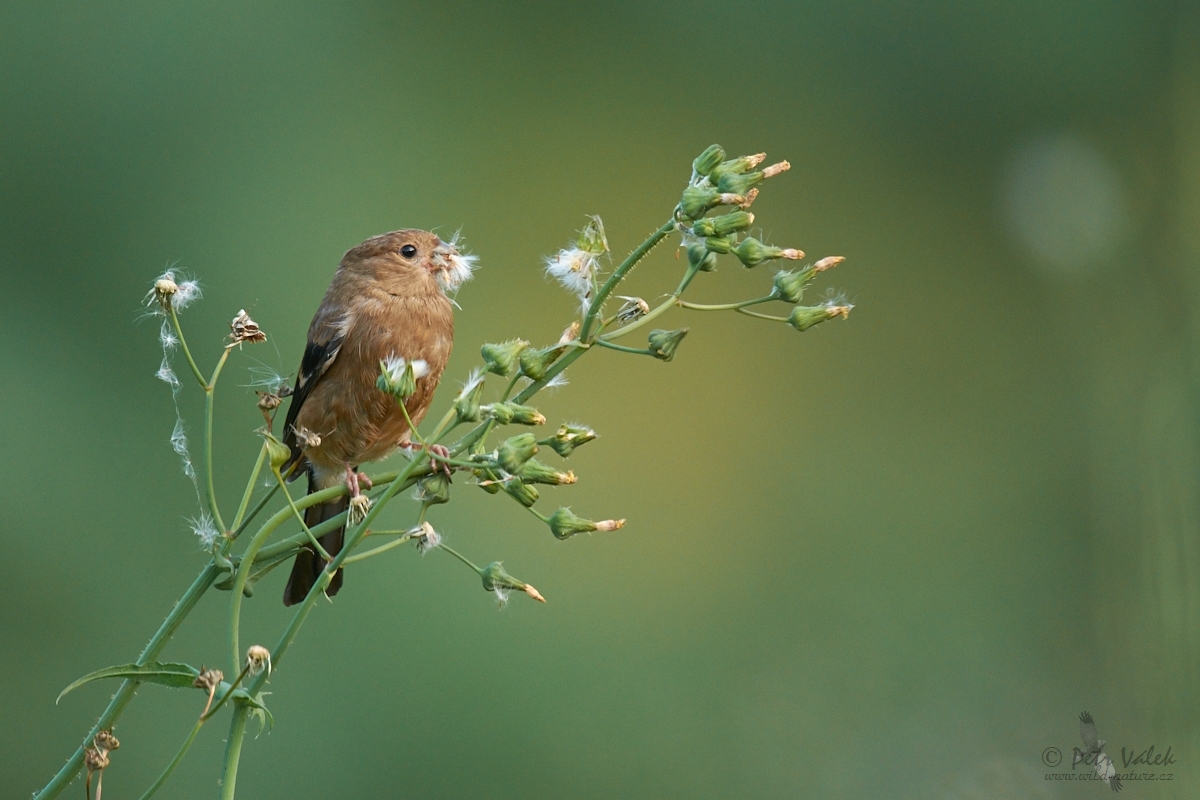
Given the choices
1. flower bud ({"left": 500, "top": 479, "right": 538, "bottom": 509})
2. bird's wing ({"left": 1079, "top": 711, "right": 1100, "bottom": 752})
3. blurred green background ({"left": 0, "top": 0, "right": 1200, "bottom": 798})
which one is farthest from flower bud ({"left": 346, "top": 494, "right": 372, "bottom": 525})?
blurred green background ({"left": 0, "top": 0, "right": 1200, "bottom": 798})

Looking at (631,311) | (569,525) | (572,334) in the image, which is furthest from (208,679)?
(631,311)

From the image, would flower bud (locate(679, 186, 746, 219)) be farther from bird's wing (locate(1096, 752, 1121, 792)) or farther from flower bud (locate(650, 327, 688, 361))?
bird's wing (locate(1096, 752, 1121, 792))

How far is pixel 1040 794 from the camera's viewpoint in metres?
2.04

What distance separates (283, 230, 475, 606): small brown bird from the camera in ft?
10.6

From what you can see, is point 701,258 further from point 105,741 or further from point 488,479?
point 105,741

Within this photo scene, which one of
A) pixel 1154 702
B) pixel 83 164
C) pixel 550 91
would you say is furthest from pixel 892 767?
pixel 83 164

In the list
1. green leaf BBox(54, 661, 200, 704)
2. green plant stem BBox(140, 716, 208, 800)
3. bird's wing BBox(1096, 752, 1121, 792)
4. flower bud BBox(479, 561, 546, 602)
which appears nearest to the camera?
green plant stem BBox(140, 716, 208, 800)

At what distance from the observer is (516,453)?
5.04 ft

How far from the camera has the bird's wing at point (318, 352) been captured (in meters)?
3.36

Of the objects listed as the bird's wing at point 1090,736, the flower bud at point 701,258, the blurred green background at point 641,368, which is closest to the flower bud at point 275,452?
the flower bud at point 701,258

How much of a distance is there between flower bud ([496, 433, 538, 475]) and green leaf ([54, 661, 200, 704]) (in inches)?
19.0

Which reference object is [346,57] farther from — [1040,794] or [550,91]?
[1040,794]

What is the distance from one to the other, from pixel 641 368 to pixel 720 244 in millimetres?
4465

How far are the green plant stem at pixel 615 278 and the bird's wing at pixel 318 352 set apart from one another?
1.90 meters
